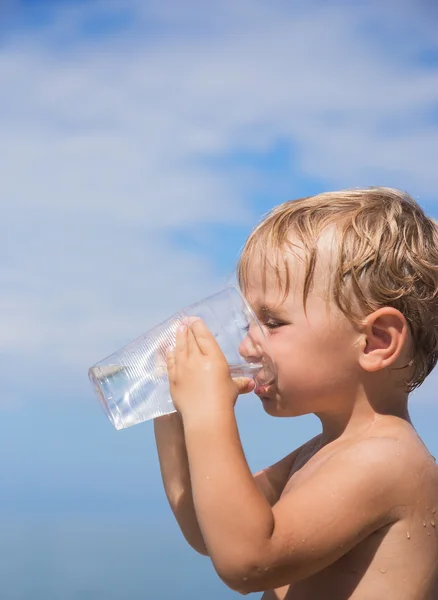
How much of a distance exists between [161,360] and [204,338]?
0.88ft

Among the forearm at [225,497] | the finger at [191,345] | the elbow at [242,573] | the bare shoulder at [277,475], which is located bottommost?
the bare shoulder at [277,475]

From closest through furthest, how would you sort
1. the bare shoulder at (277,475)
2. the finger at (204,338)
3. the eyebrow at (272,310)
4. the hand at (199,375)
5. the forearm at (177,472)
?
1. the hand at (199,375)
2. the finger at (204,338)
3. the eyebrow at (272,310)
4. the forearm at (177,472)
5. the bare shoulder at (277,475)

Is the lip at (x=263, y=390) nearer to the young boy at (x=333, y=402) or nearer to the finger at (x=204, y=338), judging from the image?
the young boy at (x=333, y=402)

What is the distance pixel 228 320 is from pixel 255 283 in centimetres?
18

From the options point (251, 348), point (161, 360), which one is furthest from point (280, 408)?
point (161, 360)

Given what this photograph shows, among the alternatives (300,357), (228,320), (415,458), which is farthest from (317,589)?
(228,320)

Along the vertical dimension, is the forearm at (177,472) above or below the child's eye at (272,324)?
below

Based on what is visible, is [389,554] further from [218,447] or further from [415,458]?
[218,447]

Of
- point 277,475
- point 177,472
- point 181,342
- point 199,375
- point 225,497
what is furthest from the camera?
point 277,475

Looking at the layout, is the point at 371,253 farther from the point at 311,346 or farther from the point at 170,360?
the point at 170,360

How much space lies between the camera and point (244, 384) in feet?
9.10

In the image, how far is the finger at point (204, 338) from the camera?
2.68 meters

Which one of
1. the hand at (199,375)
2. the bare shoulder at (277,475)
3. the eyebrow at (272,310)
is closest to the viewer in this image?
the hand at (199,375)

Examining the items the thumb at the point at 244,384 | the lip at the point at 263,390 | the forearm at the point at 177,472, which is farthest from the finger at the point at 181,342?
the forearm at the point at 177,472
